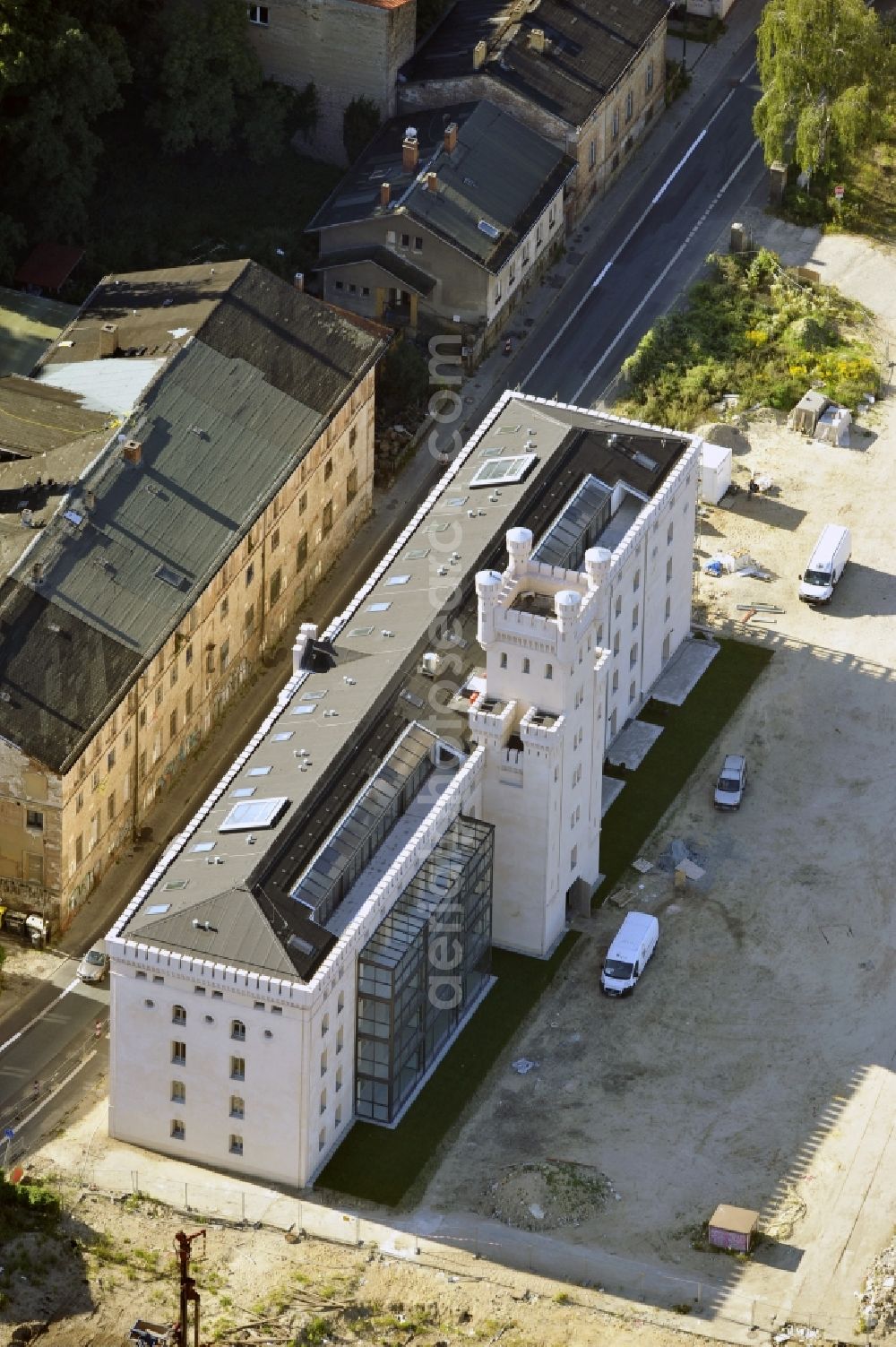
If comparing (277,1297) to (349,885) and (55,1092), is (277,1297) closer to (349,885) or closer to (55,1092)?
(55,1092)

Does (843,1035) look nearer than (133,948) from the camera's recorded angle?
No

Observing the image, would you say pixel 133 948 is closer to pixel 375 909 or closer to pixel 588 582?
pixel 375 909

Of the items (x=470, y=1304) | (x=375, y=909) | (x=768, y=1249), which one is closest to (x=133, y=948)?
(x=375, y=909)

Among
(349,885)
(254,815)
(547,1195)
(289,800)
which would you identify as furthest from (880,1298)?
(254,815)

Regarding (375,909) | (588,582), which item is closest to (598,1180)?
(375,909)

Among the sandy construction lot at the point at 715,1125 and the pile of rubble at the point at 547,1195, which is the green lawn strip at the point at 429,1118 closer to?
the sandy construction lot at the point at 715,1125

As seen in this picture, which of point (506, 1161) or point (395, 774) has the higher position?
point (395, 774)

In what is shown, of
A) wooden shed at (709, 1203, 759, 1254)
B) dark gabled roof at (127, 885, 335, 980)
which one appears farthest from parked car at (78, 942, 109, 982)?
wooden shed at (709, 1203, 759, 1254)
